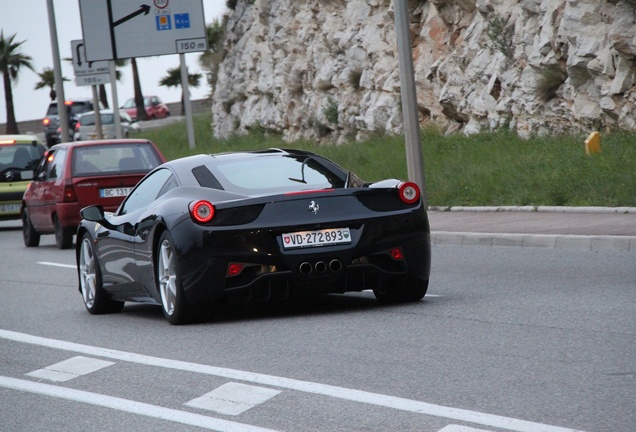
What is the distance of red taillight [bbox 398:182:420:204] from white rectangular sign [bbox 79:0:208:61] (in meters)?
27.6

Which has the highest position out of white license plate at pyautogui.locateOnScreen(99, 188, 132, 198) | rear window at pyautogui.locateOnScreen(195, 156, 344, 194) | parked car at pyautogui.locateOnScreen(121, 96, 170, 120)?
rear window at pyautogui.locateOnScreen(195, 156, 344, 194)

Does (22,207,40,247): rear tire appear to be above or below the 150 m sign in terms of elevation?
below

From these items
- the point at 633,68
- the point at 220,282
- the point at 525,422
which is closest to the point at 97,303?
the point at 220,282

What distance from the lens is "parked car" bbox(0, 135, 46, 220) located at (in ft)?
86.8

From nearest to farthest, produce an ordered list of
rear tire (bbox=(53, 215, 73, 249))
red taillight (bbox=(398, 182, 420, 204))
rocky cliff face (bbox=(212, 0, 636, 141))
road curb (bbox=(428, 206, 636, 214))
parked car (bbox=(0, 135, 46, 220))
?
red taillight (bbox=(398, 182, 420, 204)) < road curb (bbox=(428, 206, 636, 214)) < rear tire (bbox=(53, 215, 73, 249)) < rocky cliff face (bbox=(212, 0, 636, 141)) < parked car (bbox=(0, 135, 46, 220))

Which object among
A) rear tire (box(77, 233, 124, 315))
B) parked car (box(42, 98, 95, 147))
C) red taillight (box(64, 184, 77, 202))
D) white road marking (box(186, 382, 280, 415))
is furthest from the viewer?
parked car (box(42, 98, 95, 147))

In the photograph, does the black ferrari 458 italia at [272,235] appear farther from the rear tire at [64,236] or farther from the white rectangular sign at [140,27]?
the white rectangular sign at [140,27]

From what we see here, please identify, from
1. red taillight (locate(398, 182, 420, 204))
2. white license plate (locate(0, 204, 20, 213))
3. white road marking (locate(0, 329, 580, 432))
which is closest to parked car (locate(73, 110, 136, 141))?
white license plate (locate(0, 204, 20, 213))

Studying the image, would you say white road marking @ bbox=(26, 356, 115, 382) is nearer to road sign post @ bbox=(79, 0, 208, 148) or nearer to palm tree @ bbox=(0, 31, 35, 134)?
road sign post @ bbox=(79, 0, 208, 148)

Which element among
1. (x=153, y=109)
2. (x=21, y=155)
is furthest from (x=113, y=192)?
(x=153, y=109)

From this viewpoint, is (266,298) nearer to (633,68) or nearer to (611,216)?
(611,216)

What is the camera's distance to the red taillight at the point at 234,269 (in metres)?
9.38

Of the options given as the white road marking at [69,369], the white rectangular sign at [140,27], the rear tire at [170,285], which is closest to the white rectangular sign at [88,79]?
the white rectangular sign at [140,27]

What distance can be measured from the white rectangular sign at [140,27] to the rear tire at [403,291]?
27312mm
